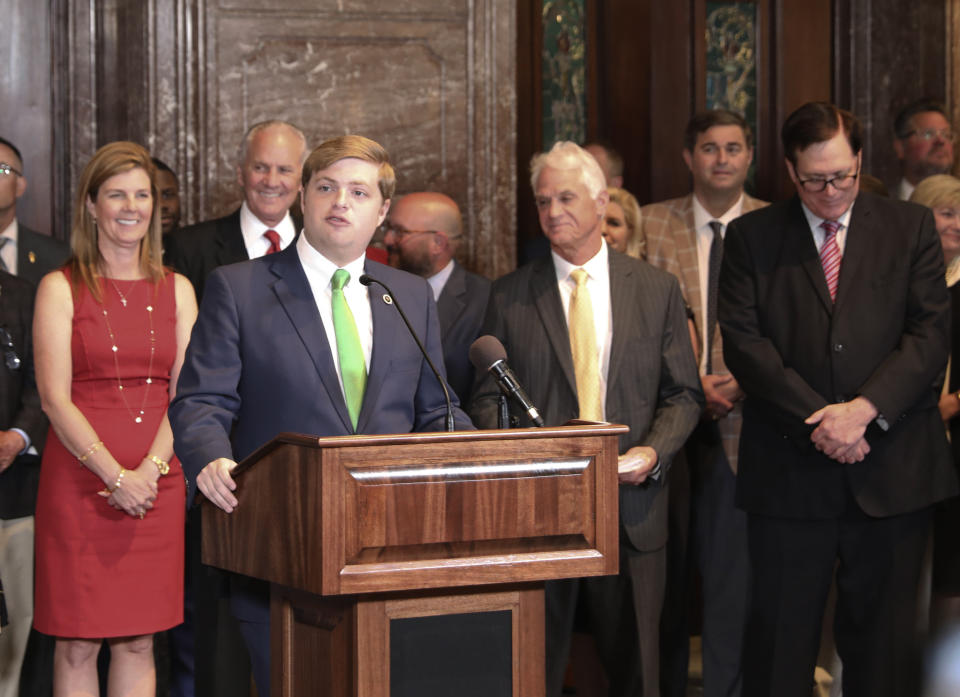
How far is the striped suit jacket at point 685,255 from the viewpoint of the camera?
4.29 metres

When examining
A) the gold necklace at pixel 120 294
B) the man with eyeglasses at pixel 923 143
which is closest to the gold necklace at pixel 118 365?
the gold necklace at pixel 120 294

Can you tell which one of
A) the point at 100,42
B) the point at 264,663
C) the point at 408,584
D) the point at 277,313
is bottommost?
the point at 264,663

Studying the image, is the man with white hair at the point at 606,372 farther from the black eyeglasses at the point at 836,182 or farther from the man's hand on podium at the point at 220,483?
the man's hand on podium at the point at 220,483

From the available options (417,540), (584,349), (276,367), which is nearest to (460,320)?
(584,349)

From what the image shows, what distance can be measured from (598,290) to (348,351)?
1.25m

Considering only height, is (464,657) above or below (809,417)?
below

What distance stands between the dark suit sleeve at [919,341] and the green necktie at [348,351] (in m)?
1.48

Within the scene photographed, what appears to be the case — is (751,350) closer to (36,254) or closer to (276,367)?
(276,367)

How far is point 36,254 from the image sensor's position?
453 cm

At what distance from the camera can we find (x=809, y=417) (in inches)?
138

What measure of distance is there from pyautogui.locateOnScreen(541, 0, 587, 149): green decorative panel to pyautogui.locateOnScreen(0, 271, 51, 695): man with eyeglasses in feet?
8.81

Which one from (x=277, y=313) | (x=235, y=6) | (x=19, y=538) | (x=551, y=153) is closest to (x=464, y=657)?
(x=277, y=313)

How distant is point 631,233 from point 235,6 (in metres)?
1.82

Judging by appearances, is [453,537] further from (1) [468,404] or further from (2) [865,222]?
(2) [865,222]
